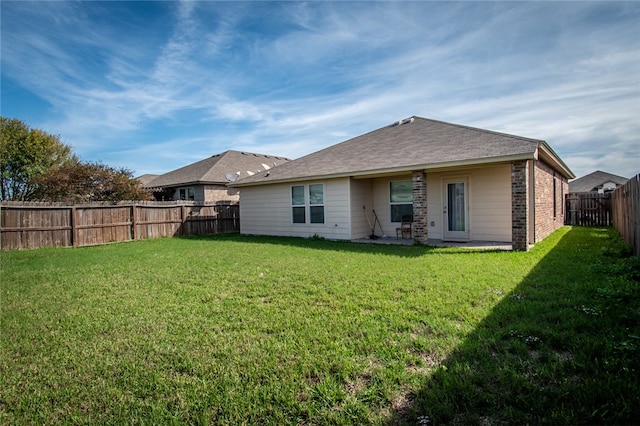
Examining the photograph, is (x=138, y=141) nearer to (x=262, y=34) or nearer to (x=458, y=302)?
(x=262, y=34)

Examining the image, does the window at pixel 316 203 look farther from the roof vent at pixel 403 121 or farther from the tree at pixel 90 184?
the tree at pixel 90 184

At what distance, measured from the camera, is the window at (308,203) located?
13.1 metres

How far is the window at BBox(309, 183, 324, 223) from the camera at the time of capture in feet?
43.0

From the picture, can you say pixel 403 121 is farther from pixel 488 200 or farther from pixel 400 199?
pixel 488 200

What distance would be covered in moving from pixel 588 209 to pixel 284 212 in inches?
636

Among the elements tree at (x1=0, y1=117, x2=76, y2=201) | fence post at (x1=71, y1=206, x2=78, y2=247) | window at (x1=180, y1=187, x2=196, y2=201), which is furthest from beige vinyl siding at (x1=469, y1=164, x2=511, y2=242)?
tree at (x1=0, y1=117, x2=76, y2=201)

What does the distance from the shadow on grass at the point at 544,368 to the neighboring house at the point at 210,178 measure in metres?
18.0

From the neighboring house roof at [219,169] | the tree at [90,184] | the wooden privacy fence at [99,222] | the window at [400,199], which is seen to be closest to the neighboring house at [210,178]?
the neighboring house roof at [219,169]

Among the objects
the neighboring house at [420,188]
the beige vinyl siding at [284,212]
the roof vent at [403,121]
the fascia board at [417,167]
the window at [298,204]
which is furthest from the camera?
the roof vent at [403,121]

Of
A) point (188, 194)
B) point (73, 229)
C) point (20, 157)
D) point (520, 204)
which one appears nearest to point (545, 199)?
point (520, 204)

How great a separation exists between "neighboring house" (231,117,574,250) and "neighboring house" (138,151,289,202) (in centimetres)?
562

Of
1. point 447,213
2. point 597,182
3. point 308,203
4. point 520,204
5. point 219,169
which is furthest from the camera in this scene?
point 597,182

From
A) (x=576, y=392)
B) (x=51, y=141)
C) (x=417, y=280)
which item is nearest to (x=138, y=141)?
(x=51, y=141)

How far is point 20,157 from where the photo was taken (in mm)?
25297
